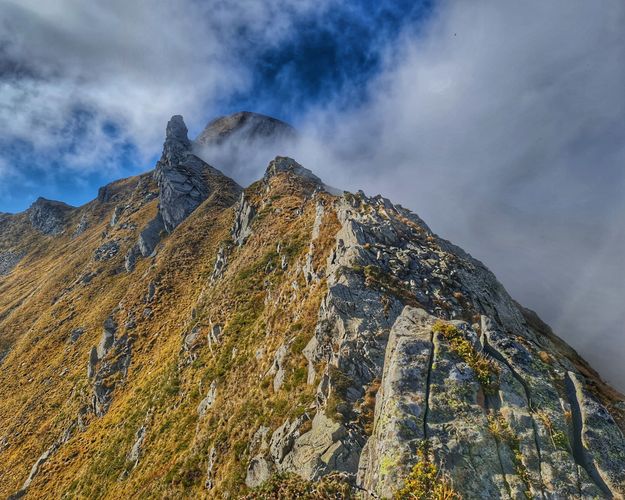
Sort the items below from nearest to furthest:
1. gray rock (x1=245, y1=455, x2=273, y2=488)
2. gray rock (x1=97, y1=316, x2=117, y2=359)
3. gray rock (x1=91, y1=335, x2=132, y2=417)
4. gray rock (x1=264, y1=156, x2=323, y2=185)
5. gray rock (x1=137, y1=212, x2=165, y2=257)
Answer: gray rock (x1=245, y1=455, x2=273, y2=488) < gray rock (x1=91, y1=335, x2=132, y2=417) < gray rock (x1=97, y1=316, x2=117, y2=359) < gray rock (x1=264, y1=156, x2=323, y2=185) < gray rock (x1=137, y1=212, x2=165, y2=257)

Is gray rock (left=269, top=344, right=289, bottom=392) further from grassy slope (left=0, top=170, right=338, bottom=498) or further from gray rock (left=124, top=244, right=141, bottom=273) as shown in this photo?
gray rock (left=124, top=244, right=141, bottom=273)

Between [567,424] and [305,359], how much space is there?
14.7 m

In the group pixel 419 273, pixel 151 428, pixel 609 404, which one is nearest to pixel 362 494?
pixel 609 404

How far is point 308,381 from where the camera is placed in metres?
21.5

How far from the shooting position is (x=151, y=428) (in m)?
34.4

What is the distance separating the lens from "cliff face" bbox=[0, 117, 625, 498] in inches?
453

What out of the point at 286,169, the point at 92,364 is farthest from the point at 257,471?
the point at 286,169

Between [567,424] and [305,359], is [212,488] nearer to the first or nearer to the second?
[305,359]

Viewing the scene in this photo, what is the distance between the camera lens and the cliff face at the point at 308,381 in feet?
37.7

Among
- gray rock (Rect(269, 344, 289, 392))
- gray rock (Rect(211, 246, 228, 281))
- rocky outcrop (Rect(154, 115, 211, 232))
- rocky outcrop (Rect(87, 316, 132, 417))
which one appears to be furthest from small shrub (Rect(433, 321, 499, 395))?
rocky outcrop (Rect(154, 115, 211, 232))

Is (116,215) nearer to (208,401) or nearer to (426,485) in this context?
(208,401)

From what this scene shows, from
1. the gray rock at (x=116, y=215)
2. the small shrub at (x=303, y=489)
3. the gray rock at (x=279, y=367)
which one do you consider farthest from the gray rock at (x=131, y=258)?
the small shrub at (x=303, y=489)

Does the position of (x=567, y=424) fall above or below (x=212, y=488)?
above

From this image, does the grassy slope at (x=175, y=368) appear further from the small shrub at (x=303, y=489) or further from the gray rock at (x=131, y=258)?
the small shrub at (x=303, y=489)
